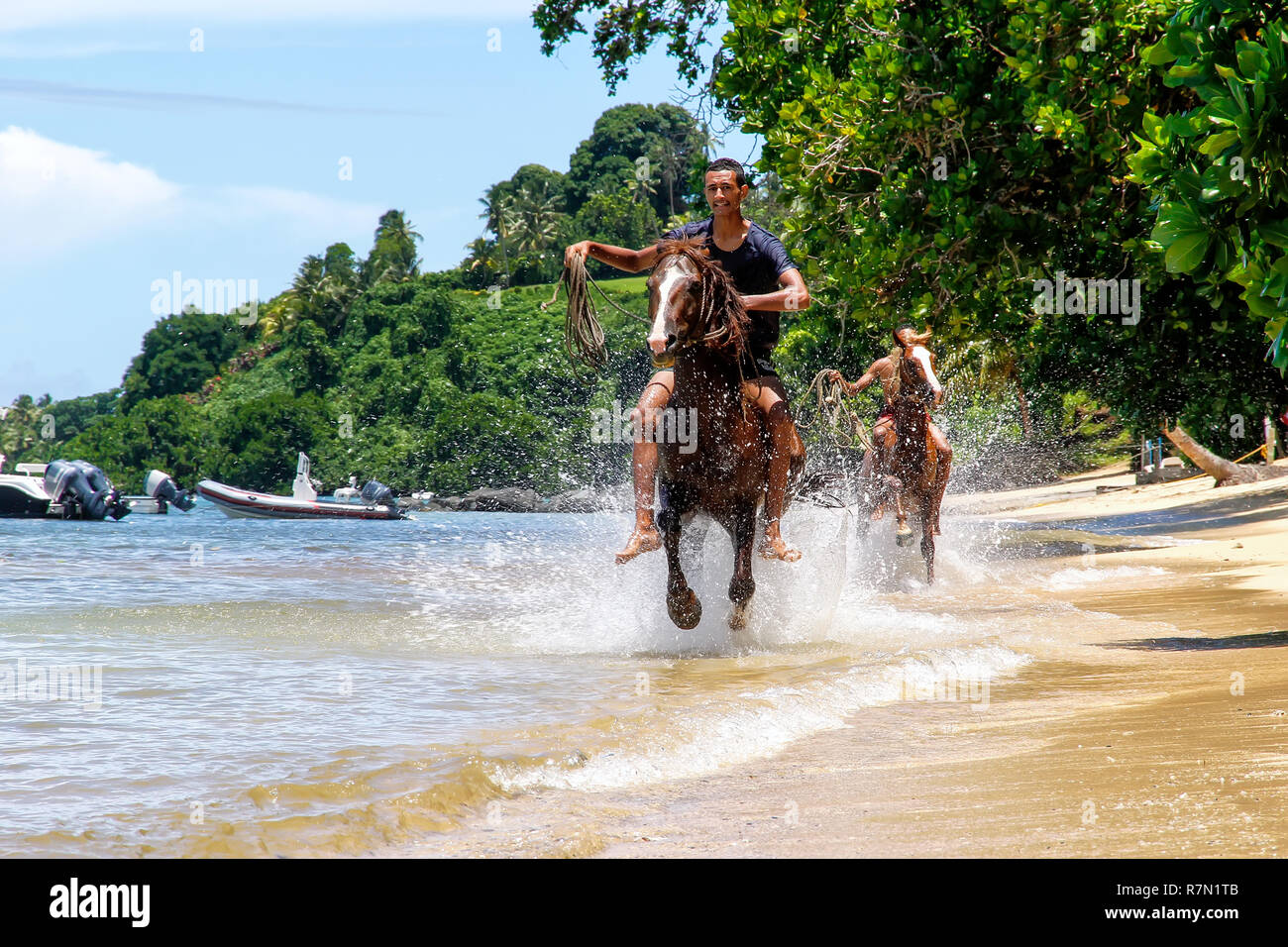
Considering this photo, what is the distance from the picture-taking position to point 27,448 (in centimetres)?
11356

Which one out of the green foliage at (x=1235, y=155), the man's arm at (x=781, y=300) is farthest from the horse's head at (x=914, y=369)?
the green foliage at (x=1235, y=155)

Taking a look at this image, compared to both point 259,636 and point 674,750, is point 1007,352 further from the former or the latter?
point 674,750

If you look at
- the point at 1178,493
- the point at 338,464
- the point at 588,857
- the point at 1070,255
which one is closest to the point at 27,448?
the point at 338,464

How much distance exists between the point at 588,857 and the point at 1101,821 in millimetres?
1525

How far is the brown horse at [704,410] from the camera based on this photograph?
22.5 ft

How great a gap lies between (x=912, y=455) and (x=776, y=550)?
455 centimetres

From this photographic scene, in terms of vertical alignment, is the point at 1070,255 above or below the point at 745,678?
above

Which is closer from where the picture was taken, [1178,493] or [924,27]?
[924,27]

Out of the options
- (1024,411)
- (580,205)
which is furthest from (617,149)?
(1024,411)

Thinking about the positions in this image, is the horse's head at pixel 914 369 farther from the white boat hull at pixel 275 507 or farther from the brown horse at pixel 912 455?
the white boat hull at pixel 275 507

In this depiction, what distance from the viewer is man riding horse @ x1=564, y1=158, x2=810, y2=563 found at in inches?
279

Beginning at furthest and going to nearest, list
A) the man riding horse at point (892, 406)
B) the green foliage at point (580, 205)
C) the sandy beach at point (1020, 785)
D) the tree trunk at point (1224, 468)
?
the green foliage at point (580, 205) < the tree trunk at point (1224, 468) < the man riding horse at point (892, 406) < the sandy beach at point (1020, 785)

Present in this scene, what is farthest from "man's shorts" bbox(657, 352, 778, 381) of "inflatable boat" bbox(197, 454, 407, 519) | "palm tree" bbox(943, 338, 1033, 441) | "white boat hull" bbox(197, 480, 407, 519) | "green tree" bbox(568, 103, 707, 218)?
"green tree" bbox(568, 103, 707, 218)

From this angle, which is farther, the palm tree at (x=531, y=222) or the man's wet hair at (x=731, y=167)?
the palm tree at (x=531, y=222)
